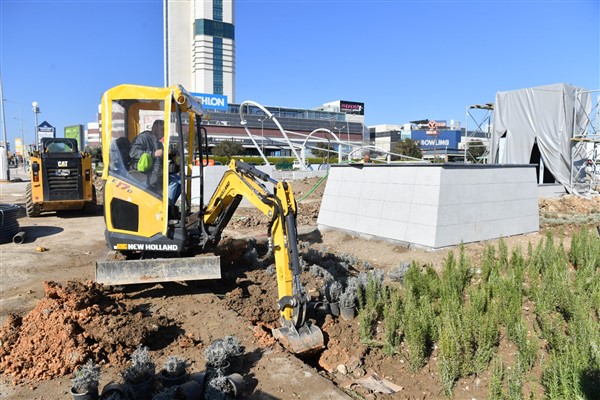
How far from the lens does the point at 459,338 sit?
14.8 feet

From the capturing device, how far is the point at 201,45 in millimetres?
102188

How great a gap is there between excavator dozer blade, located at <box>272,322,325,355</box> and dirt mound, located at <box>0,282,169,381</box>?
4.59 ft

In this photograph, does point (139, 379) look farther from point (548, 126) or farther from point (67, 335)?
point (548, 126)

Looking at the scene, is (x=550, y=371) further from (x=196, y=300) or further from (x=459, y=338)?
(x=196, y=300)

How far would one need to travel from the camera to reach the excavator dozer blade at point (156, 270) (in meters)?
5.68

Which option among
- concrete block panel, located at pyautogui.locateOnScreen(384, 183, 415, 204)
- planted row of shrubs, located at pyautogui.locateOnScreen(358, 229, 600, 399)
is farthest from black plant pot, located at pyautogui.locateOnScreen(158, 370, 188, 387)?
concrete block panel, located at pyautogui.locateOnScreen(384, 183, 415, 204)

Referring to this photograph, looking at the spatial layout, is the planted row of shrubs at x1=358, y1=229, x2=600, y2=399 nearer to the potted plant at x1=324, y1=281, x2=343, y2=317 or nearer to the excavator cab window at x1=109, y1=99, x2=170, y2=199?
the potted plant at x1=324, y1=281, x2=343, y2=317

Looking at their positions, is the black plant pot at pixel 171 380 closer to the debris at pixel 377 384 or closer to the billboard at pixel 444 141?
the debris at pixel 377 384

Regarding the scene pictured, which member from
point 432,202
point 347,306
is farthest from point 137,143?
point 432,202

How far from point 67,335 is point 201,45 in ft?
349

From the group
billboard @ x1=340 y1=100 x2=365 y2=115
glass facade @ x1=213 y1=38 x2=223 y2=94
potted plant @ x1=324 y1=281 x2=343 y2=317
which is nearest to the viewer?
potted plant @ x1=324 y1=281 x2=343 y2=317

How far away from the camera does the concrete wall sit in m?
9.15

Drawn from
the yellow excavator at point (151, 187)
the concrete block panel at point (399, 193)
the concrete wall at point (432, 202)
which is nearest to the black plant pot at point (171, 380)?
the yellow excavator at point (151, 187)

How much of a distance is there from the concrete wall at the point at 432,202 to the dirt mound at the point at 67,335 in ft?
19.3
